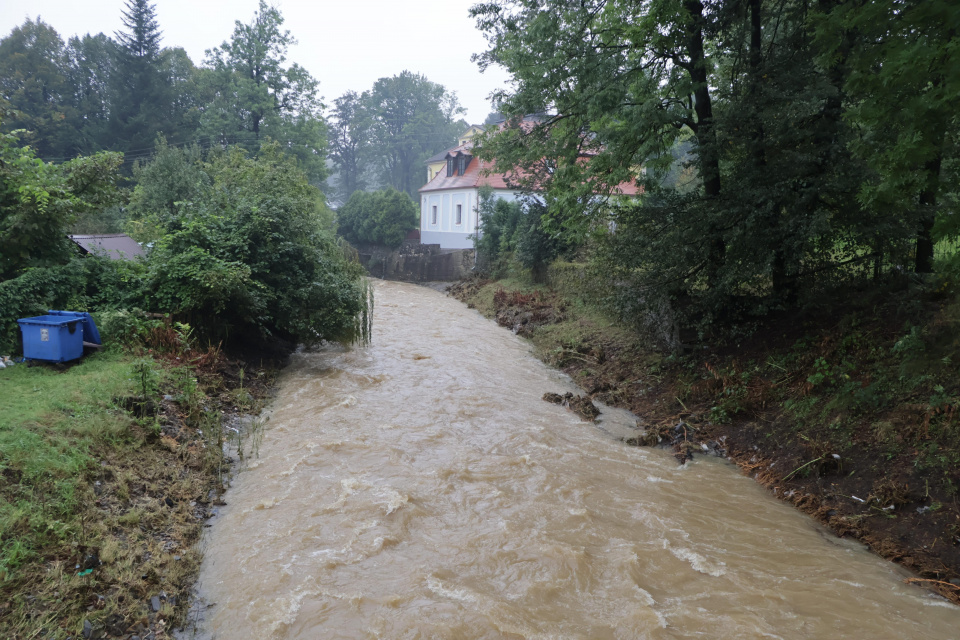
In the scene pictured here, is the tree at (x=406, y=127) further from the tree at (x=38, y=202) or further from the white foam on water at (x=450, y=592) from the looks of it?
the white foam on water at (x=450, y=592)

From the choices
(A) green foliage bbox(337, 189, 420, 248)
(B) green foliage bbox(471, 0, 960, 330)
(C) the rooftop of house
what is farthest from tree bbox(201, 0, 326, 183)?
(B) green foliage bbox(471, 0, 960, 330)

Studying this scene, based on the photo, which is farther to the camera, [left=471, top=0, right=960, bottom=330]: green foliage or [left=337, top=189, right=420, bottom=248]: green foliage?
[left=337, top=189, right=420, bottom=248]: green foliage

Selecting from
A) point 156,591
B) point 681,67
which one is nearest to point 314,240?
point 681,67

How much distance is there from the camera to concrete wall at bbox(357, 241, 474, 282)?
36000 mm

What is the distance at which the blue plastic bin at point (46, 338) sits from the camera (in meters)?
8.62

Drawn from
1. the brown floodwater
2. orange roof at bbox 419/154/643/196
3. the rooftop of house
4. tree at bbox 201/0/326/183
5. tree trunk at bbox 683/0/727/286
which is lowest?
the brown floodwater

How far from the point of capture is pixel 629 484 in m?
7.93

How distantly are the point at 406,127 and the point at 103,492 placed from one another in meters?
74.9

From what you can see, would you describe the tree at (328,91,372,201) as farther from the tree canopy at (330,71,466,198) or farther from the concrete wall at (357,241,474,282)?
the concrete wall at (357,241,474,282)

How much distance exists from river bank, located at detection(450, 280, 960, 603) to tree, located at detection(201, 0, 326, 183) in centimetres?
3506

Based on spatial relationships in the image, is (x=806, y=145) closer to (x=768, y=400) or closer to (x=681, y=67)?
(x=681, y=67)

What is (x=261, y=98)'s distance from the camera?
39562 millimetres

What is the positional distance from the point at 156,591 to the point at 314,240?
1045cm

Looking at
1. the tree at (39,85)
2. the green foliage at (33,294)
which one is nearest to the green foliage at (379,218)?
the tree at (39,85)
